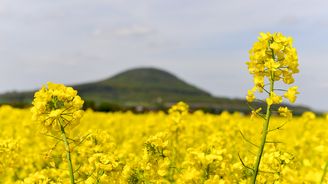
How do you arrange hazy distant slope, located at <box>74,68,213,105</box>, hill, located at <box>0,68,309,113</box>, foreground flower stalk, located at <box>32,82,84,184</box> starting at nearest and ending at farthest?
foreground flower stalk, located at <box>32,82,84,184</box> → hill, located at <box>0,68,309,113</box> → hazy distant slope, located at <box>74,68,213,105</box>

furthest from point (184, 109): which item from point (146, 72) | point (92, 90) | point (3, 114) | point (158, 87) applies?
point (146, 72)

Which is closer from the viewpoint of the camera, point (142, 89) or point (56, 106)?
point (56, 106)

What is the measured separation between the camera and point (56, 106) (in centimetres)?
352

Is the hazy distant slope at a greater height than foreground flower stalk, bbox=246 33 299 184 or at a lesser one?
lesser

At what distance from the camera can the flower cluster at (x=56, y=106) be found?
3.51 m

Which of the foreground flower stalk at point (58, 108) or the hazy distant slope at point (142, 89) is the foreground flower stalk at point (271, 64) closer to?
the foreground flower stalk at point (58, 108)

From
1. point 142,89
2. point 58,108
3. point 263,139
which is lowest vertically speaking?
point 142,89

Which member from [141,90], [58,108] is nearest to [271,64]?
[58,108]

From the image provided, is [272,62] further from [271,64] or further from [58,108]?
[58,108]

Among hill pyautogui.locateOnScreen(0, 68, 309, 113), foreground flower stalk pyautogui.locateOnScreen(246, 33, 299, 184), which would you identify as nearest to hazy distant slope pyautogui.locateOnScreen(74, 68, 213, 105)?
hill pyautogui.locateOnScreen(0, 68, 309, 113)

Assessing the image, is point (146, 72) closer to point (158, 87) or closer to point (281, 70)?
point (158, 87)

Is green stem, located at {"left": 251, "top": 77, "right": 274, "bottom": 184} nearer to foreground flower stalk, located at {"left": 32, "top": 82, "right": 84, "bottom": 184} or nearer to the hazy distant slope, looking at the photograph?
foreground flower stalk, located at {"left": 32, "top": 82, "right": 84, "bottom": 184}

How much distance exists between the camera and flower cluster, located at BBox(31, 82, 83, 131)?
3.51 metres

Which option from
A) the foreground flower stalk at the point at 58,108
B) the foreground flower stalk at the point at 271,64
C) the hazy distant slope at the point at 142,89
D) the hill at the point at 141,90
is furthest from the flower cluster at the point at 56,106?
the hazy distant slope at the point at 142,89
